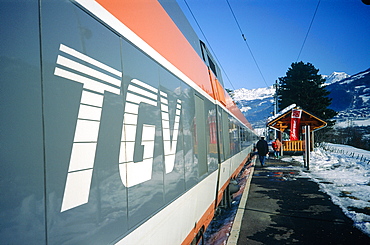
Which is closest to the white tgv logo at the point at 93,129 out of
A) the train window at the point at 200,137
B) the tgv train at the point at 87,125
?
the tgv train at the point at 87,125

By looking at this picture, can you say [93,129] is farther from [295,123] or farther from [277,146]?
[277,146]

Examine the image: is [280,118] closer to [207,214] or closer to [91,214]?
[207,214]

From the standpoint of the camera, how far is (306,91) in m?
42.2

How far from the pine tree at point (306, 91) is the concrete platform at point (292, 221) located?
35.6 meters

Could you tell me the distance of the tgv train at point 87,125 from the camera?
47.1 inches

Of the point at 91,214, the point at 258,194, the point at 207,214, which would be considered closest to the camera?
the point at 91,214

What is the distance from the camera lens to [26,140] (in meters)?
1.22

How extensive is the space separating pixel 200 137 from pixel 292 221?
9.80 ft

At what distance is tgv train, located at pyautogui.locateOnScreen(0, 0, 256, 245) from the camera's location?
1.20m

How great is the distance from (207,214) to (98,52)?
4173mm

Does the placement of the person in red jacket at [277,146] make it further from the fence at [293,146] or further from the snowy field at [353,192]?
the snowy field at [353,192]

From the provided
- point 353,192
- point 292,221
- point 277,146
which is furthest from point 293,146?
point 292,221

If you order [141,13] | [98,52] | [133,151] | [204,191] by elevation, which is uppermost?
[141,13]

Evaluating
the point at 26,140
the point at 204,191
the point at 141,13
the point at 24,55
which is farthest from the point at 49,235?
the point at 204,191
